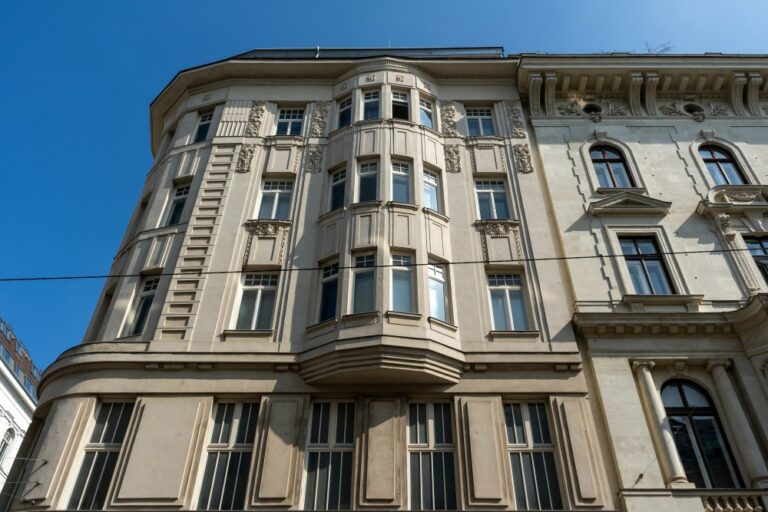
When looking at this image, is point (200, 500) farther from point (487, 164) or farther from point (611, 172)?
point (611, 172)

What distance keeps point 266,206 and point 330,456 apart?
891 centimetres

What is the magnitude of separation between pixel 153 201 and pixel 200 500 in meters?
10.6

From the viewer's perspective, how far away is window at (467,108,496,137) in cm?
2122

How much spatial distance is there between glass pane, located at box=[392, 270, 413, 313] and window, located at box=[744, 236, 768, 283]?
1075 centimetres

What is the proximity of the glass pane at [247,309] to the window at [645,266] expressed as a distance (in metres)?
11.2

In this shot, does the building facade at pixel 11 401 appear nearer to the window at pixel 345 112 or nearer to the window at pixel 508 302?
the window at pixel 345 112

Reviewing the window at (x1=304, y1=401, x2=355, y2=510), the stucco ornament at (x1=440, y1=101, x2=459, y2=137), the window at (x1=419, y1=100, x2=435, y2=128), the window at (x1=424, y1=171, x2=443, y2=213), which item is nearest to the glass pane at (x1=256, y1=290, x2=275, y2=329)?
the window at (x1=304, y1=401, x2=355, y2=510)

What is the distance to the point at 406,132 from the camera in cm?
1928

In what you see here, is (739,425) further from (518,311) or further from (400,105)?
(400,105)

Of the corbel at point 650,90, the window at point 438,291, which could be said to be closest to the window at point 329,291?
the window at point 438,291

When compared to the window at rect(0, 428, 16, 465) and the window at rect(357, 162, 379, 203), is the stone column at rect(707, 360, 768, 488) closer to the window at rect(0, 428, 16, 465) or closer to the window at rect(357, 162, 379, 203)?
the window at rect(357, 162, 379, 203)

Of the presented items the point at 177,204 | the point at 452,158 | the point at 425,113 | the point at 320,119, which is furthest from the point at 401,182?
the point at 177,204

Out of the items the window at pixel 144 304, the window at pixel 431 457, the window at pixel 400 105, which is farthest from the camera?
the window at pixel 400 105

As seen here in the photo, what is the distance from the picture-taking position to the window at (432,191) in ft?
58.7
